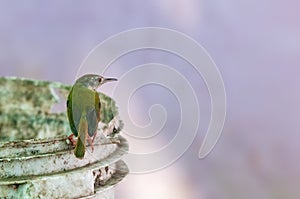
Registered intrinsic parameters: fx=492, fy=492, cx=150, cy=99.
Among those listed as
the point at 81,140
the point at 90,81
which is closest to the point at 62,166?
the point at 81,140

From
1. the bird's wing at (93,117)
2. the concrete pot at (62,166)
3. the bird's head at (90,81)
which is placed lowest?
the concrete pot at (62,166)

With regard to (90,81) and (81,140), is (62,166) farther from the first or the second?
(90,81)

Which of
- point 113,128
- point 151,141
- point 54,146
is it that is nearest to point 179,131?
point 151,141

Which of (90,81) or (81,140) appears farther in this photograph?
(90,81)

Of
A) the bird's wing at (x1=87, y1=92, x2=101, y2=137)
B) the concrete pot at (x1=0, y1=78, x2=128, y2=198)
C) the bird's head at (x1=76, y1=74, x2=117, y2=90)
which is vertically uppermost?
the bird's head at (x1=76, y1=74, x2=117, y2=90)

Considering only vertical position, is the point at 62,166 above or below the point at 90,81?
below

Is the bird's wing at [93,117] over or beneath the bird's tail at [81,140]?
over

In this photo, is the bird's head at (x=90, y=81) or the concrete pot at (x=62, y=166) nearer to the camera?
the concrete pot at (x=62, y=166)

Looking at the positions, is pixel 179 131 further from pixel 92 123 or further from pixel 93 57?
pixel 92 123
